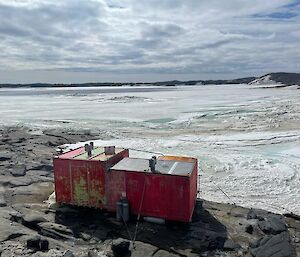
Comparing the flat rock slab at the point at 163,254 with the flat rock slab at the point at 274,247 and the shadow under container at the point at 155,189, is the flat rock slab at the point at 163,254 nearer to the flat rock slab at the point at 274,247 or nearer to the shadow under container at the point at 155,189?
the shadow under container at the point at 155,189

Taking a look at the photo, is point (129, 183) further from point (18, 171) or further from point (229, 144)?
point (229, 144)

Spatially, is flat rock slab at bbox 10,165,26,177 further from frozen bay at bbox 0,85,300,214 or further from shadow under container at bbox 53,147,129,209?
frozen bay at bbox 0,85,300,214

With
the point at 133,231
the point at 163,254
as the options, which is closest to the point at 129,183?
the point at 133,231

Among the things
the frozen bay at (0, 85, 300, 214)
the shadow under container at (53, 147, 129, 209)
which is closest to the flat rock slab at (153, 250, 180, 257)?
the shadow under container at (53, 147, 129, 209)

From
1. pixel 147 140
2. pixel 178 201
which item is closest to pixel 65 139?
pixel 147 140

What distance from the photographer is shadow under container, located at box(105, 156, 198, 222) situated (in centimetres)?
703

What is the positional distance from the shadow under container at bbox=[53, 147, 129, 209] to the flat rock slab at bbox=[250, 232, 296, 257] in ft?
11.0

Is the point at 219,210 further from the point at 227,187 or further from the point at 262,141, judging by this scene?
the point at 262,141

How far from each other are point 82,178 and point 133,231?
1702 mm

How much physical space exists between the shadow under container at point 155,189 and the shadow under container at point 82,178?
7.7 inches

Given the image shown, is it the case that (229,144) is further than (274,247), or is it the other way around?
(229,144)

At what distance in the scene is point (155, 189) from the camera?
718cm

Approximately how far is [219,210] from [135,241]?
2.58 metres

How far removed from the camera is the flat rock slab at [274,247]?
20.5 feet
